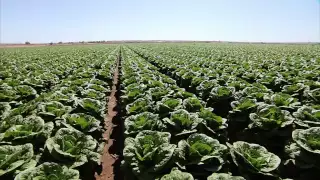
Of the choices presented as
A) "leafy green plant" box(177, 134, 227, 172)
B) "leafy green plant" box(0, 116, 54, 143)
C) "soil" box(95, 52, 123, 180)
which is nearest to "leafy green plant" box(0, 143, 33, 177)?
"leafy green plant" box(0, 116, 54, 143)

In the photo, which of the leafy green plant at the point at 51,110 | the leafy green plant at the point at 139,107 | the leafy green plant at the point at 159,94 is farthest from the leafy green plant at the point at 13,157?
the leafy green plant at the point at 159,94

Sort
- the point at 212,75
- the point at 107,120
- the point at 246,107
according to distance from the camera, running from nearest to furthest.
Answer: the point at 246,107, the point at 107,120, the point at 212,75

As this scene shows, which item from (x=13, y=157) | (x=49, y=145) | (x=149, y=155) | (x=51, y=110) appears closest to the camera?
(x=13, y=157)

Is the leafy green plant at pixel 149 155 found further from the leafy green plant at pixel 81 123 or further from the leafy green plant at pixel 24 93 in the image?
the leafy green plant at pixel 24 93

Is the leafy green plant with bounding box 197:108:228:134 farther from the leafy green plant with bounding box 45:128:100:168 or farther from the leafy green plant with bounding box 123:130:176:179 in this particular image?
the leafy green plant with bounding box 45:128:100:168

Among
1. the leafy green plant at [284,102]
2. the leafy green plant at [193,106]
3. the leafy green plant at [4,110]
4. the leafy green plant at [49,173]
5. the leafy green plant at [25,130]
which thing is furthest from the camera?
the leafy green plant at [193,106]

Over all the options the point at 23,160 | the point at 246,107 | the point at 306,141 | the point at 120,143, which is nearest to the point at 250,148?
the point at 306,141

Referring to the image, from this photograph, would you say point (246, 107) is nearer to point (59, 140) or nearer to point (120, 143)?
point (120, 143)

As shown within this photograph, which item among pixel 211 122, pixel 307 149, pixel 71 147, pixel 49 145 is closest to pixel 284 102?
pixel 211 122

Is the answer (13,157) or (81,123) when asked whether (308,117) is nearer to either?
(81,123)

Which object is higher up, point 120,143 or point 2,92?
point 2,92

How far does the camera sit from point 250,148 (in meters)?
3.63

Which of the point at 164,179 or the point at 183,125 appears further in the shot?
the point at 183,125

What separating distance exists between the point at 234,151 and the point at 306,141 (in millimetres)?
1083
